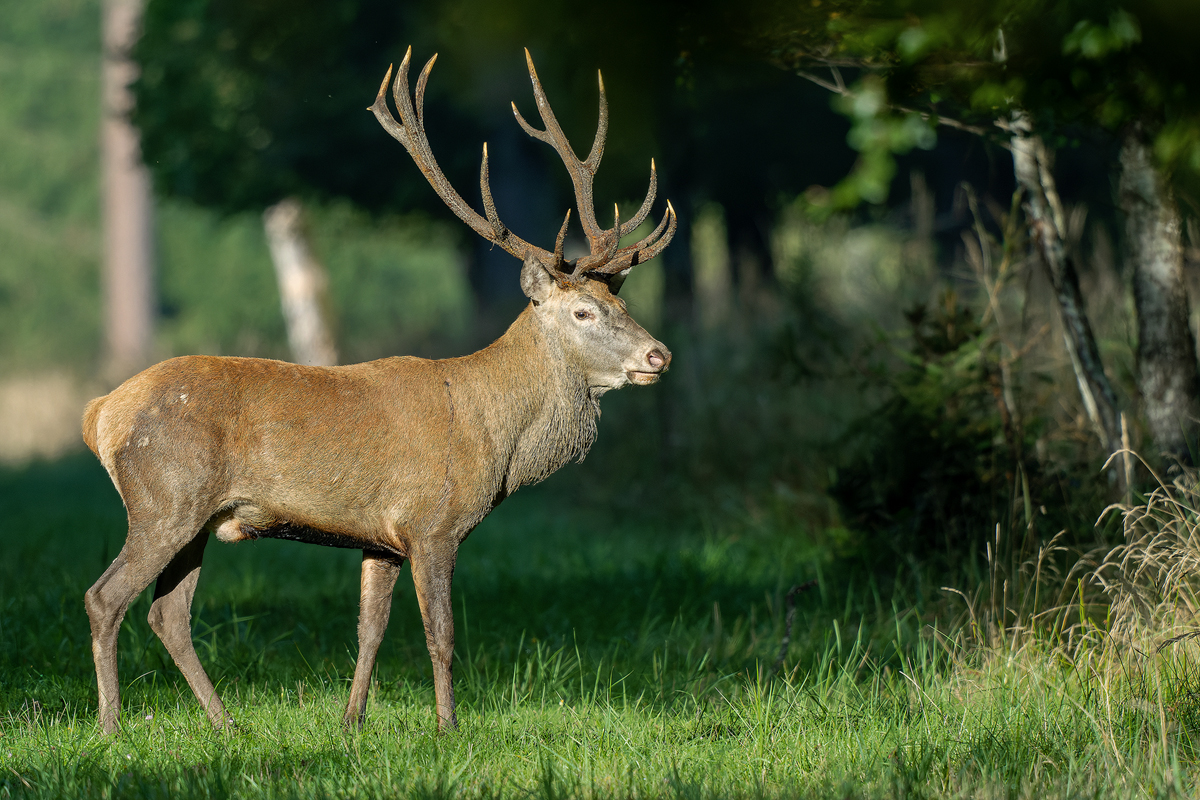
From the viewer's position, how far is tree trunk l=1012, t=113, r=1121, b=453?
6.15 m

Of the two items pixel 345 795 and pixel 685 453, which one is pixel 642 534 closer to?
pixel 685 453

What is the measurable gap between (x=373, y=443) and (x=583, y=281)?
110 centimetres

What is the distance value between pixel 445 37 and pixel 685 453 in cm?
401

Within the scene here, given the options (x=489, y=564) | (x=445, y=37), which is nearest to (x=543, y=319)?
(x=489, y=564)

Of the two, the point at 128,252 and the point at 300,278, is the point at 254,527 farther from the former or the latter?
the point at 128,252

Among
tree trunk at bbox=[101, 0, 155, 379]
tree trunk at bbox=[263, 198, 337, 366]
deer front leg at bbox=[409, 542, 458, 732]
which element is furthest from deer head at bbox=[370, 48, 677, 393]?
tree trunk at bbox=[101, 0, 155, 379]

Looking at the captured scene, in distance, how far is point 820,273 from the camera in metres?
11.6

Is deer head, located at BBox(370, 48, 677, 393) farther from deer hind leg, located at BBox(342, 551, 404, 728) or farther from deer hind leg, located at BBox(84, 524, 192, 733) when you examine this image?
deer hind leg, located at BBox(84, 524, 192, 733)

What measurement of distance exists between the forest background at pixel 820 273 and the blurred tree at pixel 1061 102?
0.06 feet

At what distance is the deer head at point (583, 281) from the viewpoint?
4949 mm

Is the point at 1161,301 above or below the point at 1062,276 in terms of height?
below

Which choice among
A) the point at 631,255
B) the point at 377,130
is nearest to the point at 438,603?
the point at 631,255

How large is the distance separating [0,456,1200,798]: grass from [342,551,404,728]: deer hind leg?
6.6 inches

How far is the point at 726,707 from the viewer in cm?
489
